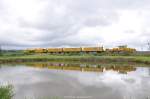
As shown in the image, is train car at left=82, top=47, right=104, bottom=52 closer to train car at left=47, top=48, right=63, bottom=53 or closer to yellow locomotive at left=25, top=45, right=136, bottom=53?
yellow locomotive at left=25, top=45, right=136, bottom=53

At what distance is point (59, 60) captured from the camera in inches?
3342

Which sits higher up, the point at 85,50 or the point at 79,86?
the point at 85,50

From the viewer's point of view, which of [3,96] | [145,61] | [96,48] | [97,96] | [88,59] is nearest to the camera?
[3,96]

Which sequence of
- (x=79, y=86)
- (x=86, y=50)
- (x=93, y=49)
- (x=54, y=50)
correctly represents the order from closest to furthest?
(x=79, y=86) → (x=93, y=49) → (x=86, y=50) → (x=54, y=50)

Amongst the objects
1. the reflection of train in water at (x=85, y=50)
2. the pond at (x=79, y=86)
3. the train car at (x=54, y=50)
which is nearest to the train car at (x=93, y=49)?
the reflection of train in water at (x=85, y=50)

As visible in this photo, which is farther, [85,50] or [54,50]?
[54,50]

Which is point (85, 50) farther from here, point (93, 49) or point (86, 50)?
point (93, 49)

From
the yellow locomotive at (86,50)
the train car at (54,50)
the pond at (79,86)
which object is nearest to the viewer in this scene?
the pond at (79,86)

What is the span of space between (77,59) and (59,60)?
5833mm

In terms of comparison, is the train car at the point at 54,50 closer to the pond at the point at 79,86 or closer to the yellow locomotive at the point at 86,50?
the yellow locomotive at the point at 86,50

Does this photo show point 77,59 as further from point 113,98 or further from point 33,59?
point 113,98

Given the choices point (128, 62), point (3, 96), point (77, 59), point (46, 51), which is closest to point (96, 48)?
point (46, 51)

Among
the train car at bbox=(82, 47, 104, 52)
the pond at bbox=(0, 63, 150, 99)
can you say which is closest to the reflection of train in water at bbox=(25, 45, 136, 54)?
the train car at bbox=(82, 47, 104, 52)

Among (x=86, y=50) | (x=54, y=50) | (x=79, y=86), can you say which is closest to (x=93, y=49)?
(x=86, y=50)
